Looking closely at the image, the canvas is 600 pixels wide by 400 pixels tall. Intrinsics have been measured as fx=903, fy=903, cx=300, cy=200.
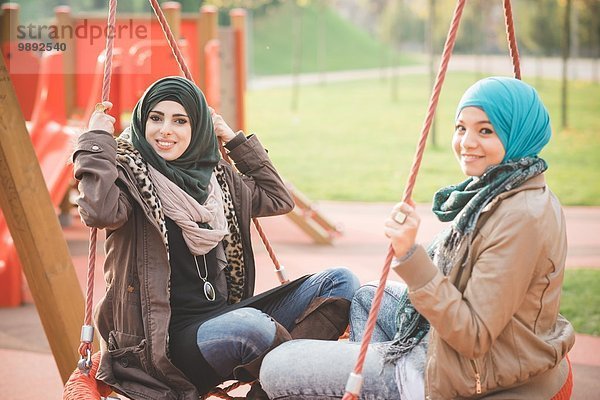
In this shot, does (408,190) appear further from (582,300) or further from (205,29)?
(205,29)

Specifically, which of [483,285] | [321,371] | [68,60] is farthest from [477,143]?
[68,60]

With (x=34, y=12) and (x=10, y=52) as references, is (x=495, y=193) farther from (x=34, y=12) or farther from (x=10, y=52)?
(x=34, y=12)

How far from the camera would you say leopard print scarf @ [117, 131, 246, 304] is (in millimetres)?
2986

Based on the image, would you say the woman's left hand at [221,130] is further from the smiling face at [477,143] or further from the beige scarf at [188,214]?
the smiling face at [477,143]

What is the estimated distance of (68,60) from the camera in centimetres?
1053

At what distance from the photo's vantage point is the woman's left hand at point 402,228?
245 cm

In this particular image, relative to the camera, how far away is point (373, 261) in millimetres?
7594

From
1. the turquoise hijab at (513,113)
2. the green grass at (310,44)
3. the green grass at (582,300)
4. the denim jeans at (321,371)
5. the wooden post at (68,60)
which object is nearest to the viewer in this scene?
the turquoise hijab at (513,113)

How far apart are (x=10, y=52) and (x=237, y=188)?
269 inches

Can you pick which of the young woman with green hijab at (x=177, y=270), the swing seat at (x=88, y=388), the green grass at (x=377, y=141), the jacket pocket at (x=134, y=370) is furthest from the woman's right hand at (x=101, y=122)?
the green grass at (x=377, y=141)

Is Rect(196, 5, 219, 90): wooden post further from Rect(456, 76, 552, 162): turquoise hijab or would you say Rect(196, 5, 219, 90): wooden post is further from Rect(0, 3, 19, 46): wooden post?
Rect(456, 76, 552, 162): turquoise hijab

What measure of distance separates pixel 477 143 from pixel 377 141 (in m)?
14.1

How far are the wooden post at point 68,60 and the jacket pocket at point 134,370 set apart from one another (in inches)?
296

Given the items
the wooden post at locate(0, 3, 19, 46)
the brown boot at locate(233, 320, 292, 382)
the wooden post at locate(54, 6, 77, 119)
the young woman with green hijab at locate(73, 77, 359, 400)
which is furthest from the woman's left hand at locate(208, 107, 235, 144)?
the wooden post at locate(54, 6, 77, 119)
